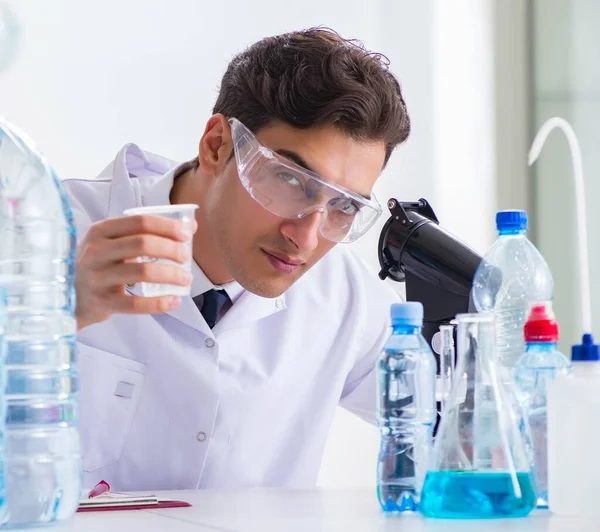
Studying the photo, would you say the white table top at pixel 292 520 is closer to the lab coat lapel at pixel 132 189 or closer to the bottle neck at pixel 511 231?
the bottle neck at pixel 511 231

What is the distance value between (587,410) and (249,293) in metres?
1.14

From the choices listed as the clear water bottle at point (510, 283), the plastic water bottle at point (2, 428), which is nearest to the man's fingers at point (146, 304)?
the plastic water bottle at point (2, 428)

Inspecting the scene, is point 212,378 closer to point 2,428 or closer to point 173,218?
point 173,218

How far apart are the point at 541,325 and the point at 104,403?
44.8 inches

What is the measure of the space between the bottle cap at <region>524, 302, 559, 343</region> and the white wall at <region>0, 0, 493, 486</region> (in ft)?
7.92

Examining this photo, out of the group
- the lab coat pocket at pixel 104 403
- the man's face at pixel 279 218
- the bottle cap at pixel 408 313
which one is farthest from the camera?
the lab coat pocket at pixel 104 403

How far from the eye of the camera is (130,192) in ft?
7.30

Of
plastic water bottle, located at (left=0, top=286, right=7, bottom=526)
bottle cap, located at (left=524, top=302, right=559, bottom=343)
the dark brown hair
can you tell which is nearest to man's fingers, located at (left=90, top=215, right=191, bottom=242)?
plastic water bottle, located at (left=0, top=286, right=7, bottom=526)

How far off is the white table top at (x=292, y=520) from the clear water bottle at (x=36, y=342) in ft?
0.21

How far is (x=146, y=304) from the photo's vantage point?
1246 mm

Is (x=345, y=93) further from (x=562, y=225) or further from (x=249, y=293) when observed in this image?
(x=562, y=225)

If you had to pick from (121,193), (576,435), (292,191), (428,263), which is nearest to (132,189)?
(121,193)

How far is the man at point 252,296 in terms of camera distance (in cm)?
192

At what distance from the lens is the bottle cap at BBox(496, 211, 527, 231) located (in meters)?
1.45
